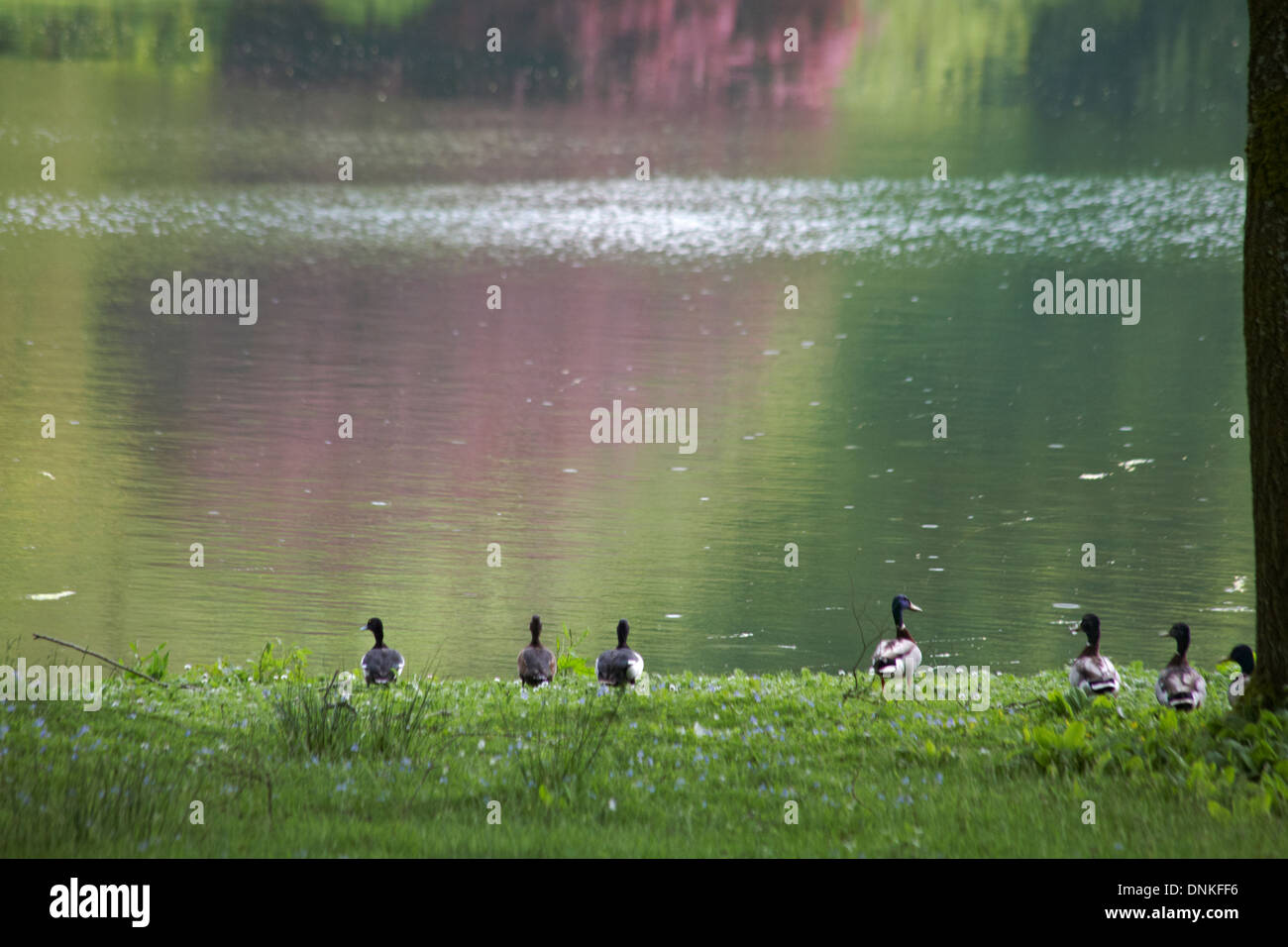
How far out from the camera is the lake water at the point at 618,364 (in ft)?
53.1

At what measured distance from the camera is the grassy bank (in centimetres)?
643

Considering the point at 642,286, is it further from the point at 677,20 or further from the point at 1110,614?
the point at 677,20

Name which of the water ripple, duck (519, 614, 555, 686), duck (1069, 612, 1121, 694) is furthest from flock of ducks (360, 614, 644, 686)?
the water ripple

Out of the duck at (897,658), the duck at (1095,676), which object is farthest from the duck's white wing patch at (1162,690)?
the duck at (897,658)

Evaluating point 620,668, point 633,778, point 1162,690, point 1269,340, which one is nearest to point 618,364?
point 620,668

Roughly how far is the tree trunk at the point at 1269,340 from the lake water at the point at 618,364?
5694 millimetres

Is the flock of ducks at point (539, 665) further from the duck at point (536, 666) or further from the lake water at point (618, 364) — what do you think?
the lake water at point (618, 364)

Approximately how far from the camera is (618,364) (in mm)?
32531

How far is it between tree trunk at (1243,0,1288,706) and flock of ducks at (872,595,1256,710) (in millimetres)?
488

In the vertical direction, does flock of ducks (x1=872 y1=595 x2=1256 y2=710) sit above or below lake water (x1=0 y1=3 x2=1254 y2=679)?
below

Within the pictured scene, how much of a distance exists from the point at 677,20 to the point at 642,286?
197 feet

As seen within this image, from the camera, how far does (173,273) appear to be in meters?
46.2

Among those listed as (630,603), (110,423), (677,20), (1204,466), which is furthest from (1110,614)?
(677,20)

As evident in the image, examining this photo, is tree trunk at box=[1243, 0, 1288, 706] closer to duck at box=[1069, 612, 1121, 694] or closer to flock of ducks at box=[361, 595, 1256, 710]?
flock of ducks at box=[361, 595, 1256, 710]
